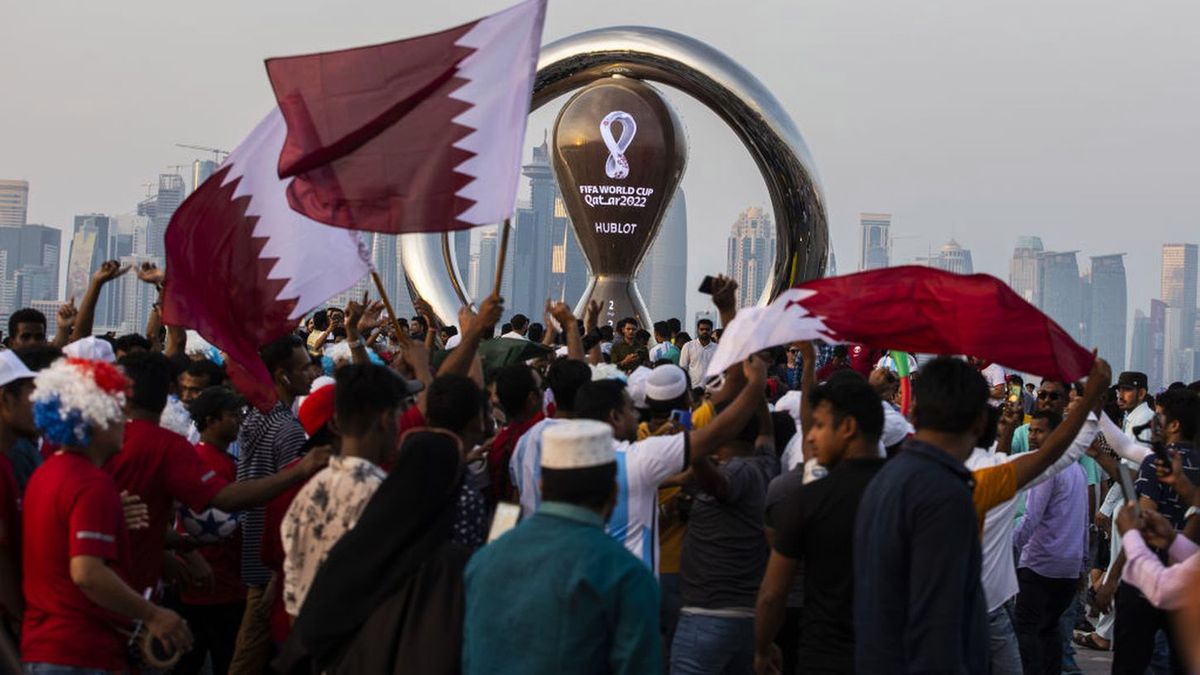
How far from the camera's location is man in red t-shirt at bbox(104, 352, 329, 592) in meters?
5.45

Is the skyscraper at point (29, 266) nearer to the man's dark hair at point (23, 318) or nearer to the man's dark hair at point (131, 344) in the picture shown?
the man's dark hair at point (131, 344)

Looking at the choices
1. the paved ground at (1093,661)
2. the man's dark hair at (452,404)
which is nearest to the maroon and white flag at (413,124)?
the man's dark hair at (452,404)

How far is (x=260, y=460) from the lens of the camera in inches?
259

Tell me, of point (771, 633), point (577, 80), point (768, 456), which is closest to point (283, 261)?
point (768, 456)

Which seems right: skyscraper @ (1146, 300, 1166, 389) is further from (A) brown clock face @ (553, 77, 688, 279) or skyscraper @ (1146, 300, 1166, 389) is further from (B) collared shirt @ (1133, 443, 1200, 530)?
(B) collared shirt @ (1133, 443, 1200, 530)

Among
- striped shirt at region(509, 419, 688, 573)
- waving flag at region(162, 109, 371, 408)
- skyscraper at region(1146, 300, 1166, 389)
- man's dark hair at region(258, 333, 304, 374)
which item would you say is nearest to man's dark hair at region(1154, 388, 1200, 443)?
striped shirt at region(509, 419, 688, 573)

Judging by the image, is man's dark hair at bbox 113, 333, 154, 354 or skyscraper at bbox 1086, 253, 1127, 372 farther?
skyscraper at bbox 1086, 253, 1127, 372

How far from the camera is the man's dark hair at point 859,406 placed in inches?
198

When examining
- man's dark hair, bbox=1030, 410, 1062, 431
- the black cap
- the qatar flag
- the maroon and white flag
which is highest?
the maroon and white flag

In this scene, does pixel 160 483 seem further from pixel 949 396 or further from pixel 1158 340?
pixel 1158 340

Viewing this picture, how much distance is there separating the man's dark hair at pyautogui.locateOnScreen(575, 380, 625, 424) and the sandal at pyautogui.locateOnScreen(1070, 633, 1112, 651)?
6015 mm

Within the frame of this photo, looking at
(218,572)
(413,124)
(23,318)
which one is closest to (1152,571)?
(413,124)

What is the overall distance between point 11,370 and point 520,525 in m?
2.07

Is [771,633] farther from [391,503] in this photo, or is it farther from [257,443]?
[257,443]
